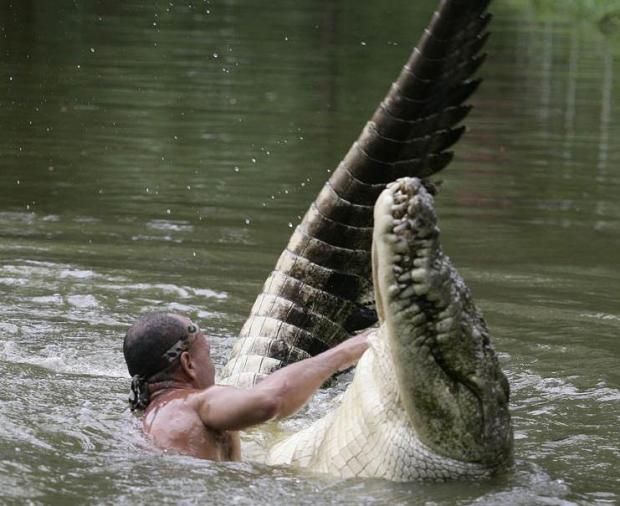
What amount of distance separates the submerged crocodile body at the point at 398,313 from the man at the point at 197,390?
200mm

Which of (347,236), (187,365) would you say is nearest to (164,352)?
(187,365)

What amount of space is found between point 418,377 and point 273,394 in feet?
2.90

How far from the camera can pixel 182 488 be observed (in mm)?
5070

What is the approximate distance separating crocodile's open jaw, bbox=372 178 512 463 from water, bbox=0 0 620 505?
0.28 metres

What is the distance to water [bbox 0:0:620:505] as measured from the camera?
5.45 metres

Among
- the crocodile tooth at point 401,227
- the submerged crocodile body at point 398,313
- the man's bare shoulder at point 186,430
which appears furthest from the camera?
the man's bare shoulder at point 186,430

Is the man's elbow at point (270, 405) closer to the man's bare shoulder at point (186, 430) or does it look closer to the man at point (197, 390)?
the man at point (197, 390)

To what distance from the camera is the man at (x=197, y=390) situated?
17.1ft

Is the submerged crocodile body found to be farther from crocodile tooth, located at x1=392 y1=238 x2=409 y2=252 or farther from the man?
the man

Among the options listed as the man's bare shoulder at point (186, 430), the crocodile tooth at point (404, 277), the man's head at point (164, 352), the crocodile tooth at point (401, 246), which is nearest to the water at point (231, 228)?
the man's bare shoulder at point (186, 430)

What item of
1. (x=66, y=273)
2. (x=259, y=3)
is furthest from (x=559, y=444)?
(x=259, y=3)

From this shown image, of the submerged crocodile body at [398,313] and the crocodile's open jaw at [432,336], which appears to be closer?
the crocodile's open jaw at [432,336]

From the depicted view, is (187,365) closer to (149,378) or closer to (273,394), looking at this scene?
(149,378)

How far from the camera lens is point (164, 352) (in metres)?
5.46
